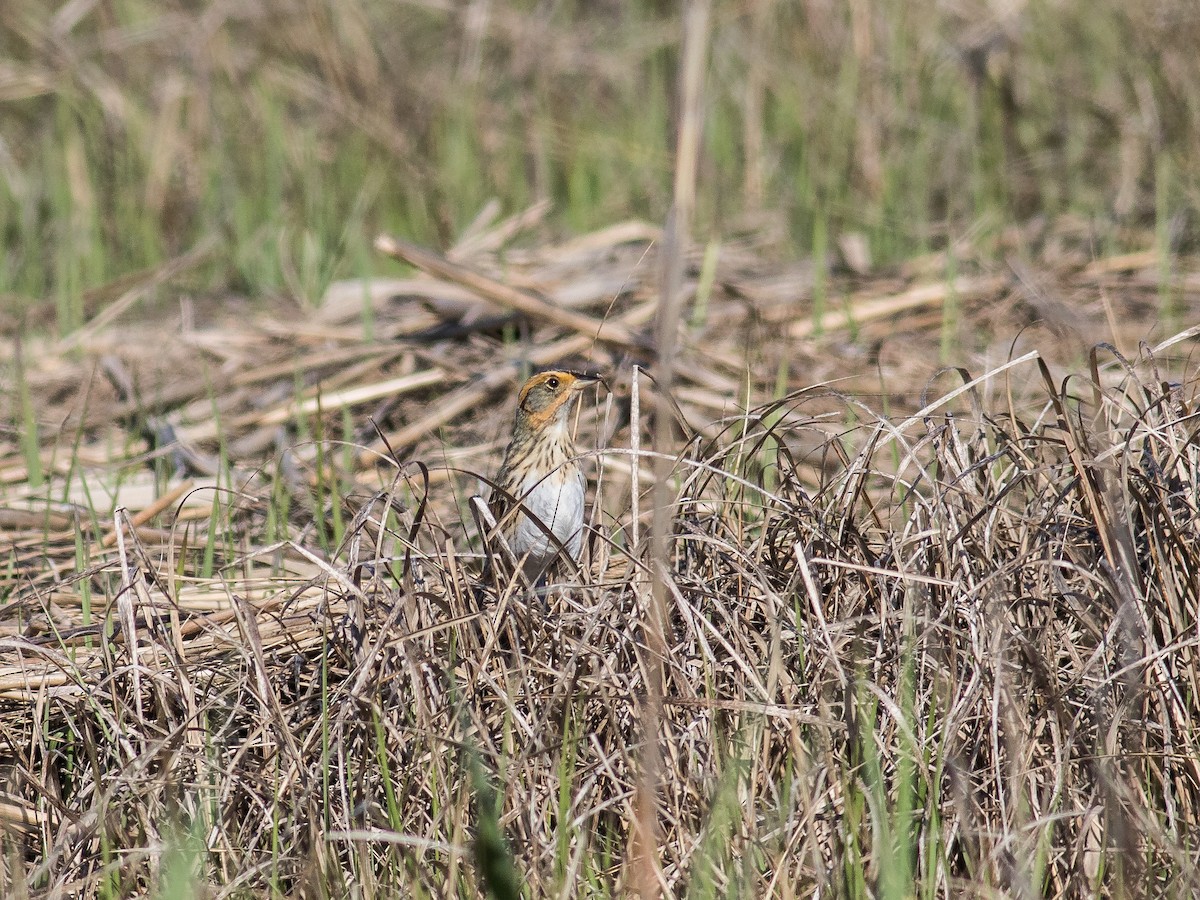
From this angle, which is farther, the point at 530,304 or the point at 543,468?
the point at 530,304

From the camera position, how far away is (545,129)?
8.72 m

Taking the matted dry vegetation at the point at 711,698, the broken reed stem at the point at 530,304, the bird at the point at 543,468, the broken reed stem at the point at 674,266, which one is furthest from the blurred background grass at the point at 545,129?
the broken reed stem at the point at 674,266

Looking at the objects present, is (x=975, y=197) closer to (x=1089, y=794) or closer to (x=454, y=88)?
(x=454, y=88)

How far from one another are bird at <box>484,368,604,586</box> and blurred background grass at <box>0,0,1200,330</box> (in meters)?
2.54

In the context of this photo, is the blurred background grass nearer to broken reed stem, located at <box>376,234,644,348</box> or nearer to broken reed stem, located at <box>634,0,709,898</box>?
broken reed stem, located at <box>376,234,644,348</box>

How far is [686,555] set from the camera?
3.51m

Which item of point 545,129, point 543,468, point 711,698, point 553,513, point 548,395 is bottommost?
point 711,698

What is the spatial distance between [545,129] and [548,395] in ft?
15.5

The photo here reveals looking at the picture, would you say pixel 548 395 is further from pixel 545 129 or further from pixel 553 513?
pixel 545 129

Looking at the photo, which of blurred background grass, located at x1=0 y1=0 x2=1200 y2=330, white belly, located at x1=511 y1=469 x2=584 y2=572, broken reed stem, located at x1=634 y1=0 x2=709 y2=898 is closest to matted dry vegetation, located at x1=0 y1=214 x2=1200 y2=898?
white belly, located at x1=511 y1=469 x2=584 y2=572

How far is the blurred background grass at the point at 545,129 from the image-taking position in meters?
7.46

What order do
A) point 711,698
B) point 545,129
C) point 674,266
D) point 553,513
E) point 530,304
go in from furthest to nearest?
1. point 545,129
2. point 530,304
3. point 553,513
4. point 711,698
5. point 674,266

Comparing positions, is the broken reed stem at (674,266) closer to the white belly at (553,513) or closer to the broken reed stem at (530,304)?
the white belly at (553,513)

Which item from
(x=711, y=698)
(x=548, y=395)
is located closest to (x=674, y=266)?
(x=711, y=698)
